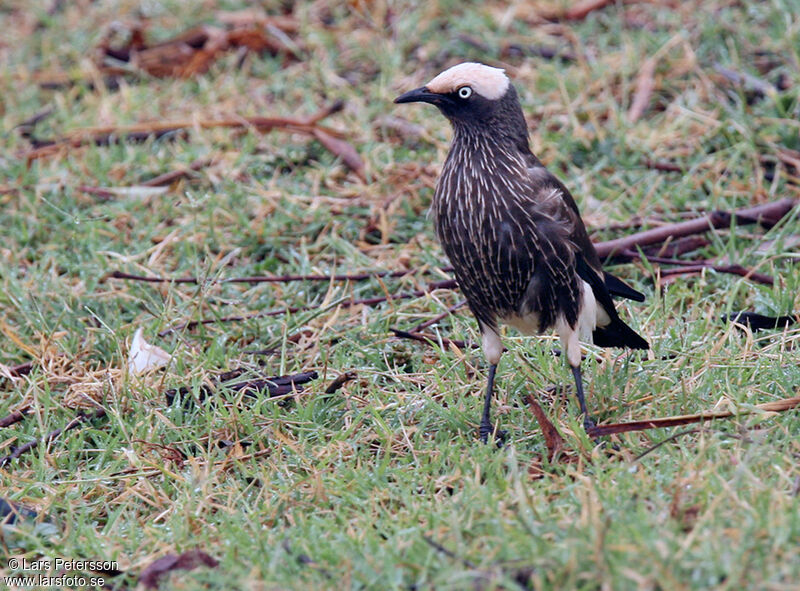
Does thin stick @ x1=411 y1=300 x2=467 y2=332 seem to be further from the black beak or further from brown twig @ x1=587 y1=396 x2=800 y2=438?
brown twig @ x1=587 y1=396 x2=800 y2=438

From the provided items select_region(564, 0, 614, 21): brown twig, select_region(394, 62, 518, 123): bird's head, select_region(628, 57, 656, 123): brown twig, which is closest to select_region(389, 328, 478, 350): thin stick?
select_region(394, 62, 518, 123): bird's head

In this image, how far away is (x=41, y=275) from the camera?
16.9 ft

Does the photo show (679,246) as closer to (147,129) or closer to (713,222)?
(713,222)

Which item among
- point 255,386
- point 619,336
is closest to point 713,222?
point 619,336

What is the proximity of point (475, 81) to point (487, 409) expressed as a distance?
49.2 inches

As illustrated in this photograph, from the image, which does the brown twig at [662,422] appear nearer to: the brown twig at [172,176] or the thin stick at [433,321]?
the thin stick at [433,321]

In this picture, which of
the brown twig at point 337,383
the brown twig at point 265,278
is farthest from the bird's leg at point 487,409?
the brown twig at point 265,278

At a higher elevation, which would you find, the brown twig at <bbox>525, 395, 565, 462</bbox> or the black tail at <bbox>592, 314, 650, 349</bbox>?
the black tail at <bbox>592, 314, 650, 349</bbox>

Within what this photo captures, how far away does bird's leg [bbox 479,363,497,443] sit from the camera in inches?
150

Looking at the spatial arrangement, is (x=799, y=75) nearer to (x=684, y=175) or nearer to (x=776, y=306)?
(x=684, y=175)

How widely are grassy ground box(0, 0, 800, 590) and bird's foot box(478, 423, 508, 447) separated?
73 mm

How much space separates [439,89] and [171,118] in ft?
10.1

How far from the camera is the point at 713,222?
5.11 meters

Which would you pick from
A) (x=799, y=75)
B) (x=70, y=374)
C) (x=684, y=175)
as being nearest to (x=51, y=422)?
(x=70, y=374)
